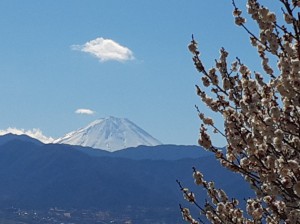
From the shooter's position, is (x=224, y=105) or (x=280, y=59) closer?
(x=280, y=59)

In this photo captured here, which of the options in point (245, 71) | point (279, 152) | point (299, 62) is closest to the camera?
point (299, 62)

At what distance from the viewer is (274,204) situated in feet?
24.5

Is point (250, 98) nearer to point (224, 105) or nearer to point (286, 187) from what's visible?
point (286, 187)

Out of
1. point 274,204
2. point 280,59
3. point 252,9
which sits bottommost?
point 274,204

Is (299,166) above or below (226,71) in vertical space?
below

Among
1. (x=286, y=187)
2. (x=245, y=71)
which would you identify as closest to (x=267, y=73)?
(x=245, y=71)

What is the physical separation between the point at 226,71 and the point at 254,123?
2.43 metres

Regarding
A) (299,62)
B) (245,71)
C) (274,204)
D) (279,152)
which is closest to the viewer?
(299,62)

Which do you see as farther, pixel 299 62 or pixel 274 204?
pixel 274 204

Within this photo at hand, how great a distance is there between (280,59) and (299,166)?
4.27ft

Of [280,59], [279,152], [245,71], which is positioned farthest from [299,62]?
[245,71]

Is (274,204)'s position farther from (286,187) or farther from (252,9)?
(252,9)

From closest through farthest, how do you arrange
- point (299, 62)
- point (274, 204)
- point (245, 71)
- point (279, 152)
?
point (299, 62)
point (279, 152)
point (274, 204)
point (245, 71)

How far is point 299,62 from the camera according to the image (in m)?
6.23
